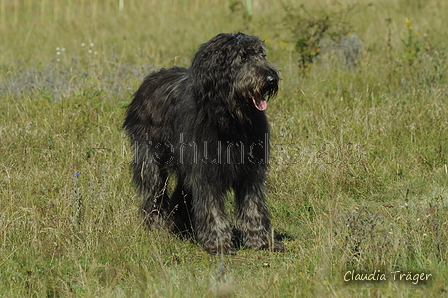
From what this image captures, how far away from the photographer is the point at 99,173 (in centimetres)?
641

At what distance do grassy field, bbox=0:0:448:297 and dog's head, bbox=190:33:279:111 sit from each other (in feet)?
3.81

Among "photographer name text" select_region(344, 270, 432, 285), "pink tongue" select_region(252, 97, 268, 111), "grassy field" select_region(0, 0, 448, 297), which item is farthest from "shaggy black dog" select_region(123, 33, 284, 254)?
"photographer name text" select_region(344, 270, 432, 285)

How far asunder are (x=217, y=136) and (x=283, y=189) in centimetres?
141

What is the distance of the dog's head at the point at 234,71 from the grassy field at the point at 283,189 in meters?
1.16

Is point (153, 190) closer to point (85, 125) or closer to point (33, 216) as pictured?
point (33, 216)

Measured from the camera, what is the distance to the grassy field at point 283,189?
167 inches

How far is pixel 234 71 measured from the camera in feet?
16.2

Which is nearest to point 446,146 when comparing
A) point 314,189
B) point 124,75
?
point 314,189

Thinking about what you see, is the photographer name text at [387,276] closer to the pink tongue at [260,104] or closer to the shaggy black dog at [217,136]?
the shaggy black dog at [217,136]

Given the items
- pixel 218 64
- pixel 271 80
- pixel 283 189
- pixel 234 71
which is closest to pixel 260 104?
pixel 271 80

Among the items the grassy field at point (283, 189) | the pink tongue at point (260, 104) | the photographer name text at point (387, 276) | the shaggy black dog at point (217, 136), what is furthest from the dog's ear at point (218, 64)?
the photographer name text at point (387, 276)

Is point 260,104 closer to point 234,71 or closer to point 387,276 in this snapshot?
point 234,71

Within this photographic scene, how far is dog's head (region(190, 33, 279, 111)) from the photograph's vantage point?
4848 millimetres

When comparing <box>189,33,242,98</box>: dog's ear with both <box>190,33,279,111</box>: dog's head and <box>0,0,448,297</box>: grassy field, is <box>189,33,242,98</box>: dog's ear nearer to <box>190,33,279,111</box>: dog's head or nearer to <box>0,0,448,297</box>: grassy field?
A: <box>190,33,279,111</box>: dog's head
